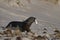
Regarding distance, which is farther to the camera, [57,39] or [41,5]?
[41,5]

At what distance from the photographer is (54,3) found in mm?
16906

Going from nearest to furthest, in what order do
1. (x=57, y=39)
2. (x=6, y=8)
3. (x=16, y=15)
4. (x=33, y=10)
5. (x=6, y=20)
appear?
(x=57, y=39) < (x=6, y=20) < (x=16, y=15) < (x=6, y=8) < (x=33, y=10)

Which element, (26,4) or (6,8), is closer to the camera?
(6,8)

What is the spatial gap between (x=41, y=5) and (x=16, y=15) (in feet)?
12.3

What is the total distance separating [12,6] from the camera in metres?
14.3

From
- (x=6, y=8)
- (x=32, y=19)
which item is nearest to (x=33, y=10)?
(x=6, y=8)

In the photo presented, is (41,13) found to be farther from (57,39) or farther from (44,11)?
(57,39)

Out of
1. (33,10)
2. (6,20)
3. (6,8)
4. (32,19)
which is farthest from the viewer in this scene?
(33,10)

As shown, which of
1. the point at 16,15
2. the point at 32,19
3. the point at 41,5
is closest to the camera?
the point at 32,19

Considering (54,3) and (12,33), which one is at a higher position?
(12,33)

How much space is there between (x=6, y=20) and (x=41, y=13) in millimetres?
3022

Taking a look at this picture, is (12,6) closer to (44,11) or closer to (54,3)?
(44,11)

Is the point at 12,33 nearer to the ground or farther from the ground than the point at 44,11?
farther from the ground

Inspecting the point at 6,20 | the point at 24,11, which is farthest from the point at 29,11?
the point at 6,20
